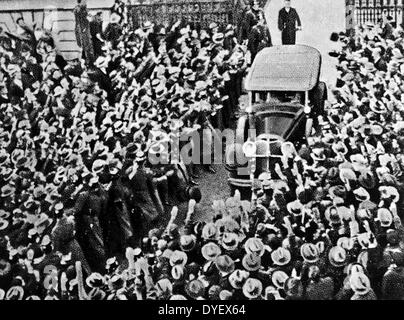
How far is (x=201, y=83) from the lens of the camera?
14.1ft

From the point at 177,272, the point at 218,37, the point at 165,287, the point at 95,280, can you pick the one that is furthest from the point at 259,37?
the point at 95,280

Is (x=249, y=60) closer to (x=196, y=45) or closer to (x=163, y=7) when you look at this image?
(x=196, y=45)

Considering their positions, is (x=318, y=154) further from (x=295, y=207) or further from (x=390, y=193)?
(x=390, y=193)

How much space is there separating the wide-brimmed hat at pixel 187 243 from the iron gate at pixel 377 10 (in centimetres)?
179

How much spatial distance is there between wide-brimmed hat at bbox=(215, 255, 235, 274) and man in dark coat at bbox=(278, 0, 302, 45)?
1.49 metres

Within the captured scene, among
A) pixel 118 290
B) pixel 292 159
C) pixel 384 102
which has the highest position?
pixel 384 102

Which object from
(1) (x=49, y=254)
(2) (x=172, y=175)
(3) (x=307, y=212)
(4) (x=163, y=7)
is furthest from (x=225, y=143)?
(1) (x=49, y=254)

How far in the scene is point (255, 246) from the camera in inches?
156

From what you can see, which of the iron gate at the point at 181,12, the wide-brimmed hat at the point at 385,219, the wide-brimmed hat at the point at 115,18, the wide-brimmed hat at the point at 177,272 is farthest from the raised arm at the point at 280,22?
the wide-brimmed hat at the point at 177,272

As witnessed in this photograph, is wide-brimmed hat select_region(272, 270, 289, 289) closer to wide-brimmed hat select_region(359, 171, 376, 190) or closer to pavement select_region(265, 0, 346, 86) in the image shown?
wide-brimmed hat select_region(359, 171, 376, 190)

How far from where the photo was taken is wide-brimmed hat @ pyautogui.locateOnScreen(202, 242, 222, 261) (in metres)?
3.94

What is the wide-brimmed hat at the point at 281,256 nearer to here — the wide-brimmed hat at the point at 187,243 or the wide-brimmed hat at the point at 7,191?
the wide-brimmed hat at the point at 187,243

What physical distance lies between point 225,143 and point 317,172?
2.07ft

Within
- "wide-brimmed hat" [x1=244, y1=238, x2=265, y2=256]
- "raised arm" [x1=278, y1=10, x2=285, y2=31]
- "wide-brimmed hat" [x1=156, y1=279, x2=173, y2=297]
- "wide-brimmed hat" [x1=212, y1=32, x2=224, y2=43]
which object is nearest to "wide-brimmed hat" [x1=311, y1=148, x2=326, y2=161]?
"wide-brimmed hat" [x1=244, y1=238, x2=265, y2=256]
